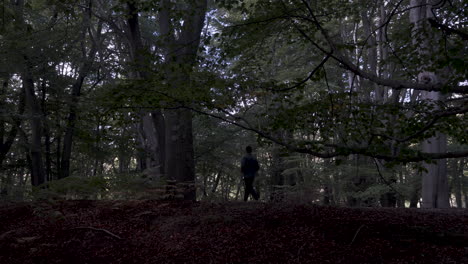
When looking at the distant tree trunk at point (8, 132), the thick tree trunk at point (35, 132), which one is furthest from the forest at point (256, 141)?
the distant tree trunk at point (8, 132)

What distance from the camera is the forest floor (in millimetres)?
4191

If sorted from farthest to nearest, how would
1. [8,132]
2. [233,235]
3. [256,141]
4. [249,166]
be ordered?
1. [8,132]
2. [249,166]
3. [256,141]
4. [233,235]

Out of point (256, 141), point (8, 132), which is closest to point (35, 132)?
point (8, 132)

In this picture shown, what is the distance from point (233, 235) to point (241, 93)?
2196 millimetres

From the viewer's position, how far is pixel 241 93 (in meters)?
5.41

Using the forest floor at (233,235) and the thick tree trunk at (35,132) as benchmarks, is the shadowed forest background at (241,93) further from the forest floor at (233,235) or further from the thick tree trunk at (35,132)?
the forest floor at (233,235)

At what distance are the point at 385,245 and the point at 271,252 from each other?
1.44m

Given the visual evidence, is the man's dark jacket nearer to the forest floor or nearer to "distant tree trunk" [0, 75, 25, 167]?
the forest floor

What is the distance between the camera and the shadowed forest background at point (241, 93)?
15.1 feet

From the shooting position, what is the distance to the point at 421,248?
13.6 ft

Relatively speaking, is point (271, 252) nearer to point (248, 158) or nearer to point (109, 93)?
point (109, 93)

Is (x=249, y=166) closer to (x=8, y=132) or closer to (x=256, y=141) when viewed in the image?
(x=256, y=141)

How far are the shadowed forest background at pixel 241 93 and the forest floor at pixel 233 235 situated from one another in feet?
2.25

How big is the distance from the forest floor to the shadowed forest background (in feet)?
2.25
